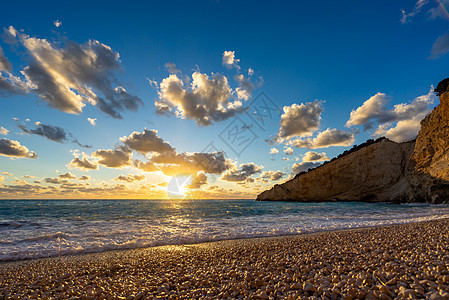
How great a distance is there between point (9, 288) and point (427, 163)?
4522 cm

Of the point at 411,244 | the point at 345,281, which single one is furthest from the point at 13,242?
the point at 411,244

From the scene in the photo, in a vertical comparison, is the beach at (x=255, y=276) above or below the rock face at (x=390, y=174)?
below

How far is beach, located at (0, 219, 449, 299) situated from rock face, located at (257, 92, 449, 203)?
34.7m

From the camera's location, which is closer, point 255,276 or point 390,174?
point 255,276

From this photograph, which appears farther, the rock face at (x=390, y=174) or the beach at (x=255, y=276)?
the rock face at (x=390, y=174)

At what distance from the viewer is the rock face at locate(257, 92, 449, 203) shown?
29.4 meters

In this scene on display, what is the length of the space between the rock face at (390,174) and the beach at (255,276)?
114 ft

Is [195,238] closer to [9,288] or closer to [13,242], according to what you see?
[9,288]

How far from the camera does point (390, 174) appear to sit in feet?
140

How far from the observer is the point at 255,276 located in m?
3.88

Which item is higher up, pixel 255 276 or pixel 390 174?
pixel 390 174

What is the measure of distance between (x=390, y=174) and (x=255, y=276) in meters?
51.9

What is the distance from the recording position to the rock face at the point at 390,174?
29.4 meters

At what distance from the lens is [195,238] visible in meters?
9.53
